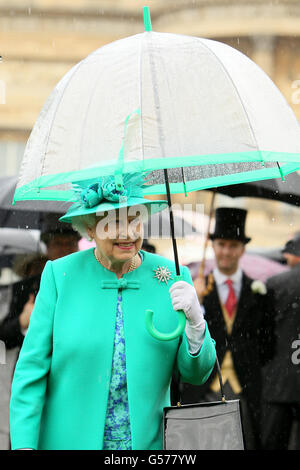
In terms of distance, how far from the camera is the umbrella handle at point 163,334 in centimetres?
300

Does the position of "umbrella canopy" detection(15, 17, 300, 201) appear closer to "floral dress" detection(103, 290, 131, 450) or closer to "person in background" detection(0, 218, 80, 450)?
"floral dress" detection(103, 290, 131, 450)

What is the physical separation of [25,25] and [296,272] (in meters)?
13.0

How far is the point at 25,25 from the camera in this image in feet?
58.8

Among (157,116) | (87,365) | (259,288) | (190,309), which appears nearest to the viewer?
(157,116)

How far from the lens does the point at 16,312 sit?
230 inches

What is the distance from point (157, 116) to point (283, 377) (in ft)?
11.8

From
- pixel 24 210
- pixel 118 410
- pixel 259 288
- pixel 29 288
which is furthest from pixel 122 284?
pixel 259 288

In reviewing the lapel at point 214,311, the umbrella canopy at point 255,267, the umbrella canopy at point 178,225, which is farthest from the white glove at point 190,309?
the umbrella canopy at point 255,267

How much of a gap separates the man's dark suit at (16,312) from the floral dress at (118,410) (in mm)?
2557

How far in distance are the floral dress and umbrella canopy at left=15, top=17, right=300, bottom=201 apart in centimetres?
70

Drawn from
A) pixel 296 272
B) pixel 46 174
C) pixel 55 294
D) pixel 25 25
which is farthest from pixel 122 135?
pixel 25 25

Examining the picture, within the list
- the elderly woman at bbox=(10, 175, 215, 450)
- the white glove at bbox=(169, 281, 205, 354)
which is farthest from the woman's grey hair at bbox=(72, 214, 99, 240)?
the white glove at bbox=(169, 281, 205, 354)

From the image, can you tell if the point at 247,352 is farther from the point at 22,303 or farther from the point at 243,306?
the point at 22,303

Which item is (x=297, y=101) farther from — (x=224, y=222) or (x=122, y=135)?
(x=122, y=135)
